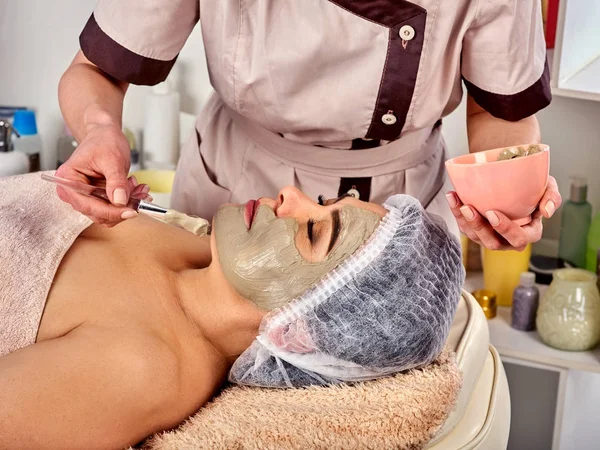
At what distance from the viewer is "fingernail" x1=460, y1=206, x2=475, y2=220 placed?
4.12 ft

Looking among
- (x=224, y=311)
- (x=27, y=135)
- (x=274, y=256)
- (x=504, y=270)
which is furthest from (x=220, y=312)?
(x=27, y=135)

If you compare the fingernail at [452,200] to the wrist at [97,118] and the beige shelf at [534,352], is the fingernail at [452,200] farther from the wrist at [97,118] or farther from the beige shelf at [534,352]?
the beige shelf at [534,352]

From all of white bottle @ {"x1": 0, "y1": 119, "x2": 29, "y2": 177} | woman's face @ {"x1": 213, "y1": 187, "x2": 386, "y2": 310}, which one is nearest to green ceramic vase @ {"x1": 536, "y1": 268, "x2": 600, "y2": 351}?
woman's face @ {"x1": 213, "y1": 187, "x2": 386, "y2": 310}

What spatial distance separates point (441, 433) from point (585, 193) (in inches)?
53.5

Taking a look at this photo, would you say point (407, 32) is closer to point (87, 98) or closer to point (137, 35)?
point (137, 35)

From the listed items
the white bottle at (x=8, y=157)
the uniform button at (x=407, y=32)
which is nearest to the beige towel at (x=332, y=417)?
the uniform button at (x=407, y=32)

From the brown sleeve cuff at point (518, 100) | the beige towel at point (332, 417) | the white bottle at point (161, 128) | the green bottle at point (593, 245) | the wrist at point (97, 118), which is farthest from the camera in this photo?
the white bottle at point (161, 128)

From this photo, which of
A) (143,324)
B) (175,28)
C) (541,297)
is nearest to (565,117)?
(541,297)

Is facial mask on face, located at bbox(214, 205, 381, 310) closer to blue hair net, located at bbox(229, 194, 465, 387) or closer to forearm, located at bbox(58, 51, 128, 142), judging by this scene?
blue hair net, located at bbox(229, 194, 465, 387)

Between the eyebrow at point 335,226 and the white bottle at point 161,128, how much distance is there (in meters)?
1.45

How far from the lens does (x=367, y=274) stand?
133cm

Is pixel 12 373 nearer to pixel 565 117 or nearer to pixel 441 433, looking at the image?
pixel 441 433

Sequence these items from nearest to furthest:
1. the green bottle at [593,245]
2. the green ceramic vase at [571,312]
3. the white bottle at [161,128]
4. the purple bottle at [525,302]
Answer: the green ceramic vase at [571,312], the purple bottle at [525,302], the green bottle at [593,245], the white bottle at [161,128]

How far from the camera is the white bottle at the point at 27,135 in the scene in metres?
2.60
